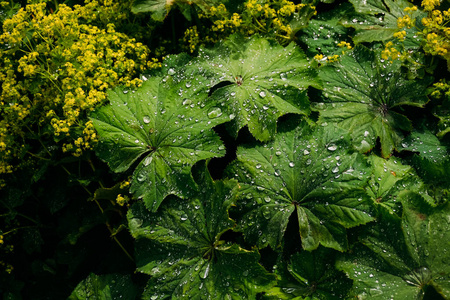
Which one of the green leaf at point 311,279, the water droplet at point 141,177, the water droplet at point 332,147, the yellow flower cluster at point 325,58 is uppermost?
the yellow flower cluster at point 325,58

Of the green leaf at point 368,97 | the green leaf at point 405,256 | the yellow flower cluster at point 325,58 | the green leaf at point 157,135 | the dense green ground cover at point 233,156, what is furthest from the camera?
the yellow flower cluster at point 325,58

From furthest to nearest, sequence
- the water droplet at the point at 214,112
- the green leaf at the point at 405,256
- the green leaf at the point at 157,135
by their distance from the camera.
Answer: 1. the water droplet at the point at 214,112
2. the green leaf at the point at 157,135
3. the green leaf at the point at 405,256

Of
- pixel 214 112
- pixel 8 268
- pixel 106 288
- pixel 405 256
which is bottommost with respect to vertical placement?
pixel 8 268

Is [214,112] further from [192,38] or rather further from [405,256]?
[405,256]

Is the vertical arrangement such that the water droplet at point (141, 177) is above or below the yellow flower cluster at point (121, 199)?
above

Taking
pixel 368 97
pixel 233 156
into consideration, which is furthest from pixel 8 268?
pixel 368 97

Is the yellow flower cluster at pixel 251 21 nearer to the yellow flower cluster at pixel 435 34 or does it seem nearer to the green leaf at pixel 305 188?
the yellow flower cluster at pixel 435 34

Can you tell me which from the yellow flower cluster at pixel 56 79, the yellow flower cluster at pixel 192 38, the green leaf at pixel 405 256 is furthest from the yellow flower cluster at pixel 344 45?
the yellow flower cluster at pixel 56 79
